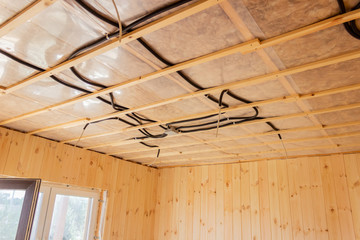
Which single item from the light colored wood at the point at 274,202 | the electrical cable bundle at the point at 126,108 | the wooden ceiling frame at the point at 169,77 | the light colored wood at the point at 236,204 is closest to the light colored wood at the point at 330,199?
the light colored wood at the point at 274,202

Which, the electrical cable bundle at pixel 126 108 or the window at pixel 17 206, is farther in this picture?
the window at pixel 17 206

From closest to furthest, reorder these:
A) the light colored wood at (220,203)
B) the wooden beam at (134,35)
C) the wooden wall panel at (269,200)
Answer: the wooden beam at (134,35), the wooden wall panel at (269,200), the light colored wood at (220,203)

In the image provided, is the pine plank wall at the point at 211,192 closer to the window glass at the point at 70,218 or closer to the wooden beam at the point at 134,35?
the window glass at the point at 70,218

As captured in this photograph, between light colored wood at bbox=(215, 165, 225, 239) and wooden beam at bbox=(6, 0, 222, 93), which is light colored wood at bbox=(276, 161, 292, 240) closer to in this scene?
light colored wood at bbox=(215, 165, 225, 239)

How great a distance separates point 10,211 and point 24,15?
2.35 metres

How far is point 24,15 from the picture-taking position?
4.98ft

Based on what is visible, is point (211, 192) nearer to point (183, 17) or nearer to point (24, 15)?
point (183, 17)

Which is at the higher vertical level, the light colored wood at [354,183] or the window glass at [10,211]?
the light colored wood at [354,183]

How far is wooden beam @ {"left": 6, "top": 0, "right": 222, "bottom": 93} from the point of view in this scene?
1.41 metres

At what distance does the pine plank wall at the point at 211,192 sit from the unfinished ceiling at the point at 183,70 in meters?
0.50

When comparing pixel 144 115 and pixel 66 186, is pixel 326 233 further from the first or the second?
pixel 66 186

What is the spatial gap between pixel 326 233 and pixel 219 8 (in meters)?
3.63

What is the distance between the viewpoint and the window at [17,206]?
291cm

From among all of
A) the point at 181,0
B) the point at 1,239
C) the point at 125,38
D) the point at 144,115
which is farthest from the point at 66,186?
the point at 181,0
